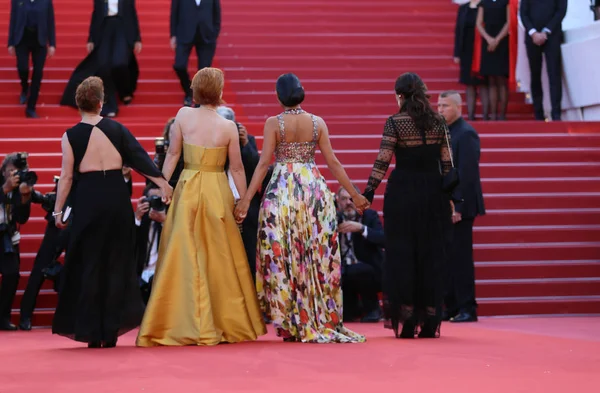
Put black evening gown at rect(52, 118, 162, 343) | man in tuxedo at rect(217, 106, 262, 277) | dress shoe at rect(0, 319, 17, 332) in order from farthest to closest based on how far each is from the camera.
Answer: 1. dress shoe at rect(0, 319, 17, 332)
2. man in tuxedo at rect(217, 106, 262, 277)
3. black evening gown at rect(52, 118, 162, 343)

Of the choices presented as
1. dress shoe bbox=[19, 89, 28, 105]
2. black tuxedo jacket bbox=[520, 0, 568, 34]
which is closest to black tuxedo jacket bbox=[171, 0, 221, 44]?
dress shoe bbox=[19, 89, 28, 105]

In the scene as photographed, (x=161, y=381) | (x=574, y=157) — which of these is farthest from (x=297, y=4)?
(x=161, y=381)

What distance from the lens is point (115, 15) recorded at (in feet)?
49.8

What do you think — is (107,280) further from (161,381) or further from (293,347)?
(161,381)

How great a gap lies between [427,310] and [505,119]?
675 centimetres

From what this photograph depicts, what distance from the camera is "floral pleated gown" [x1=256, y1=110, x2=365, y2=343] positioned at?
334 inches

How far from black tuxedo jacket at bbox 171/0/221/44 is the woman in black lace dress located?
21.3ft

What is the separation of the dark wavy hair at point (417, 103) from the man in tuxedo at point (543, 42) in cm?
664

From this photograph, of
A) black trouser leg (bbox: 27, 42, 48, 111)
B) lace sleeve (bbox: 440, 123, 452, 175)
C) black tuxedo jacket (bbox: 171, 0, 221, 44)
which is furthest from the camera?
black tuxedo jacket (bbox: 171, 0, 221, 44)

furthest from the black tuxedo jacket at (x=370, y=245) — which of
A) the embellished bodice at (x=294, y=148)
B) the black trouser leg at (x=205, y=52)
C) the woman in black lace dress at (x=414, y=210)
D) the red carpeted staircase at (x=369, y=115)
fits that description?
the black trouser leg at (x=205, y=52)

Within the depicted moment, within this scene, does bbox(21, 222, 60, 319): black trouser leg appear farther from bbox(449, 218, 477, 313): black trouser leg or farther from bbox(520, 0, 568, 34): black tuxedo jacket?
bbox(520, 0, 568, 34): black tuxedo jacket

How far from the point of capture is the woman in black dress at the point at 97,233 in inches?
319

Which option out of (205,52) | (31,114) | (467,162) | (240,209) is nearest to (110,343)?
(240,209)

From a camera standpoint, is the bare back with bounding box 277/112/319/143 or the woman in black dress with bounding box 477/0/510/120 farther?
the woman in black dress with bounding box 477/0/510/120
